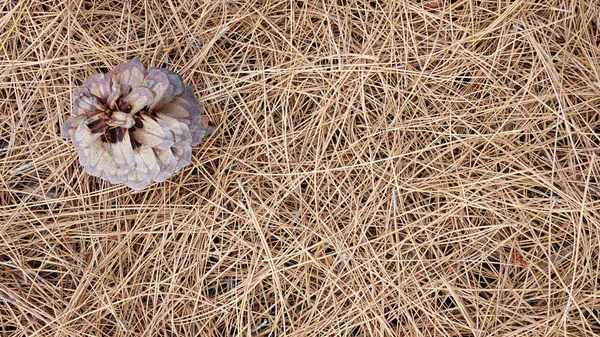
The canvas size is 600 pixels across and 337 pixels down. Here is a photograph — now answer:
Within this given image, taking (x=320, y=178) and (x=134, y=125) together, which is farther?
(x=320, y=178)

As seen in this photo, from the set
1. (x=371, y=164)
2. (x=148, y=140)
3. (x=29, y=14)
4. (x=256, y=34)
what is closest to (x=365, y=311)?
(x=371, y=164)

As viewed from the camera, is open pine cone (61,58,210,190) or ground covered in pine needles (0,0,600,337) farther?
ground covered in pine needles (0,0,600,337)

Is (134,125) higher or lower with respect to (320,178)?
higher

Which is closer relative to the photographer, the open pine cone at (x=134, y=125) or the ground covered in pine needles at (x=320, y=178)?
the open pine cone at (x=134, y=125)
